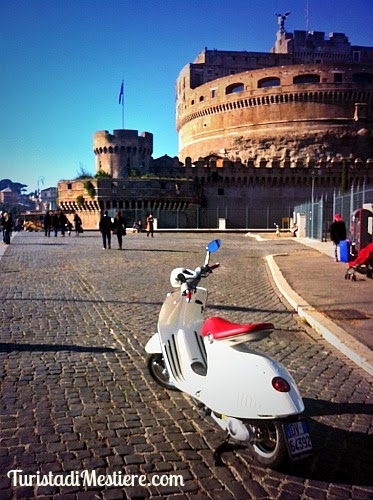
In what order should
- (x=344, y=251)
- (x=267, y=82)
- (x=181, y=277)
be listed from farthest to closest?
1. (x=267, y=82)
2. (x=344, y=251)
3. (x=181, y=277)

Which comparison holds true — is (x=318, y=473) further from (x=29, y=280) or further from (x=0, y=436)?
(x=29, y=280)

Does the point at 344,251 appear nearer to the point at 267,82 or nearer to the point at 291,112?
the point at 291,112

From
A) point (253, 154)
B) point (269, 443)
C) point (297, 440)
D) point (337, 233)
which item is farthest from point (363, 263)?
point (253, 154)

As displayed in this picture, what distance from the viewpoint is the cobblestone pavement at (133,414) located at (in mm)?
2697

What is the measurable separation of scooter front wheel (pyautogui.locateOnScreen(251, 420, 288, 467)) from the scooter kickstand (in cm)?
15

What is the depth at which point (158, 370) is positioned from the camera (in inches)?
162

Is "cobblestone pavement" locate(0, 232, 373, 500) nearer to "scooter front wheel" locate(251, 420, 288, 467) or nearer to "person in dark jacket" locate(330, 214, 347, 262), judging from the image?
"scooter front wheel" locate(251, 420, 288, 467)

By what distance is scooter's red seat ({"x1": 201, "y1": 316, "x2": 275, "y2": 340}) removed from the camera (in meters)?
2.90

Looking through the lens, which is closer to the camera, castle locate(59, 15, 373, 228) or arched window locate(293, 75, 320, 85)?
castle locate(59, 15, 373, 228)

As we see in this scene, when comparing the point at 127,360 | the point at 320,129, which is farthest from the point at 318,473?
the point at 320,129

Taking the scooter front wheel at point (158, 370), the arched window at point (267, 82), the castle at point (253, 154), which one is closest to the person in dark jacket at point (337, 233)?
the scooter front wheel at point (158, 370)

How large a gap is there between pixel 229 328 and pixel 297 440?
71 cm

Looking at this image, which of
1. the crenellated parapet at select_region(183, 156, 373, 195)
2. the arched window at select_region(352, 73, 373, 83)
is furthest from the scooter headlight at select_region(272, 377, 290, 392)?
the arched window at select_region(352, 73, 373, 83)

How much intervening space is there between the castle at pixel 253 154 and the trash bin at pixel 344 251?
1300 inches
